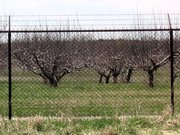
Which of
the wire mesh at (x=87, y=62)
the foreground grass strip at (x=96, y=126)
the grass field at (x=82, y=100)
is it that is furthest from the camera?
the wire mesh at (x=87, y=62)

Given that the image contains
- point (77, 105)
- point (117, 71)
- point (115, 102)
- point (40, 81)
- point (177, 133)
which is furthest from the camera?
point (117, 71)

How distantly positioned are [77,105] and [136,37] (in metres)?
9.60

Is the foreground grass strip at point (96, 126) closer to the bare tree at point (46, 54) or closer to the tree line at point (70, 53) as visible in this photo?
the tree line at point (70, 53)

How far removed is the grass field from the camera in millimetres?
12062

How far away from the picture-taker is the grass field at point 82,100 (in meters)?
12.1

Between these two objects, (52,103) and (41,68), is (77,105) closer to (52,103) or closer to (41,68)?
(52,103)

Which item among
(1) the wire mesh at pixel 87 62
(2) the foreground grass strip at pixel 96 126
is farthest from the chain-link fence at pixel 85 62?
(2) the foreground grass strip at pixel 96 126

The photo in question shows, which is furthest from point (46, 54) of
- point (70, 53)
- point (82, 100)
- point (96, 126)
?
point (96, 126)

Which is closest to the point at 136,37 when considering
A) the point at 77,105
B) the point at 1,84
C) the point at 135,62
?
the point at 135,62

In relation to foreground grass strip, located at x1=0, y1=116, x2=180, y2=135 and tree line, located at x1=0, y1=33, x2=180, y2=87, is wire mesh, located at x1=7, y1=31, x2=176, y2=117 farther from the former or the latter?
foreground grass strip, located at x1=0, y1=116, x2=180, y2=135

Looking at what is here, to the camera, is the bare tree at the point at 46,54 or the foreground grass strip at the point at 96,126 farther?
the bare tree at the point at 46,54

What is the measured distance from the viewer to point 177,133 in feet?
28.4

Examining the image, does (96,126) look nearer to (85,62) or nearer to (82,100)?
(82,100)

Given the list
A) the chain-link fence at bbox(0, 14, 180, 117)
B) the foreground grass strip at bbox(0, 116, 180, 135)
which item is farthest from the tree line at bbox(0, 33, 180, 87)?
the foreground grass strip at bbox(0, 116, 180, 135)
